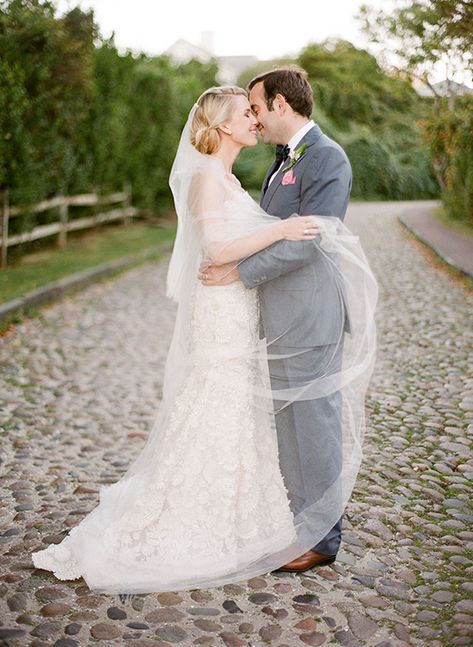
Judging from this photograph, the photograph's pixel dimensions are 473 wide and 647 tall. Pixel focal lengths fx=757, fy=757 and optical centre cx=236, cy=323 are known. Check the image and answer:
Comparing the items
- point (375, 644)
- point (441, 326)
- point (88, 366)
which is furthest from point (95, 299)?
point (375, 644)

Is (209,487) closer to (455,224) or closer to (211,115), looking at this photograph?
(211,115)

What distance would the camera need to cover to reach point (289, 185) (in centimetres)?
349

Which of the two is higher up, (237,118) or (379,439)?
(237,118)

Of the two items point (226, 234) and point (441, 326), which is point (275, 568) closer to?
point (226, 234)

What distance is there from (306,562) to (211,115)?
214cm

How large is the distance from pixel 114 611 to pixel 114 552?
13.5 inches

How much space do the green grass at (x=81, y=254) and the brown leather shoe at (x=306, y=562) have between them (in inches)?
261

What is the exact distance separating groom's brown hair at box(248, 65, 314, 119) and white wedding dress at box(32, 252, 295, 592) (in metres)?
0.88

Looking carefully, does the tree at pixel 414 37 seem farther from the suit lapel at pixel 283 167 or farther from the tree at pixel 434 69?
the suit lapel at pixel 283 167

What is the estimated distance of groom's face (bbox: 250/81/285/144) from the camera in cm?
348

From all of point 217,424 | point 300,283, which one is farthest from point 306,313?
point 217,424

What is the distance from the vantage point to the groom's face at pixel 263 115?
3480 millimetres

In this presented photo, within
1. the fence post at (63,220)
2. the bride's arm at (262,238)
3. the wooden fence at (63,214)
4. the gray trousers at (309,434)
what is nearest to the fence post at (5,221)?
the wooden fence at (63,214)

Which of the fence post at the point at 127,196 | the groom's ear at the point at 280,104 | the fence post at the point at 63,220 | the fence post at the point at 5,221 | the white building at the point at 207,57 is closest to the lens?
the groom's ear at the point at 280,104
